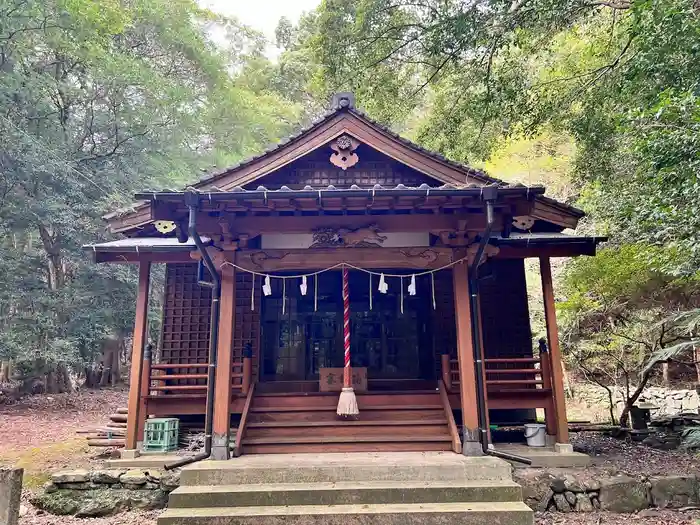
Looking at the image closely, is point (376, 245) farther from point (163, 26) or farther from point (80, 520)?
point (163, 26)

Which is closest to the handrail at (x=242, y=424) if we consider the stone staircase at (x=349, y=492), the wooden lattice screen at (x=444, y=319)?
the stone staircase at (x=349, y=492)

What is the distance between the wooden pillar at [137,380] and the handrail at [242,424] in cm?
168

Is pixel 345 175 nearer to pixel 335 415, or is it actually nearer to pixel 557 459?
pixel 335 415

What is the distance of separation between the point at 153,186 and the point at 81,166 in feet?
7.77

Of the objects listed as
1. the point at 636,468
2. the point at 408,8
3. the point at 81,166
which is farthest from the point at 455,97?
the point at 81,166

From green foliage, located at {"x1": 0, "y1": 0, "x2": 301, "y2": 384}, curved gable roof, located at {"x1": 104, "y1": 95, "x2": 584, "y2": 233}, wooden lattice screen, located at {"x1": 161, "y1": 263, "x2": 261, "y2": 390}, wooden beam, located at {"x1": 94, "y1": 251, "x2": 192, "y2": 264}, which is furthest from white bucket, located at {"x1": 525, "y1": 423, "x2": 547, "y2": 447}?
green foliage, located at {"x1": 0, "y1": 0, "x2": 301, "y2": 384}

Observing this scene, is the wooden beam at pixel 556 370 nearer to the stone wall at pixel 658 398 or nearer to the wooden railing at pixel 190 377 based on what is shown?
the wooden railing at pixel 190 377

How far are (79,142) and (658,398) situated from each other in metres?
21.4

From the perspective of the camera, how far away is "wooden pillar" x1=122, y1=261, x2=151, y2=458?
7133 mm

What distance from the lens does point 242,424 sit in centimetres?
674

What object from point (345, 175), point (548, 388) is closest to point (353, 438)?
point (548, 388)

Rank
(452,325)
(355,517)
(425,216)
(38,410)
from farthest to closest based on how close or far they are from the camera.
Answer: (38,410)
(452,325)
(425,216)
(355,517)

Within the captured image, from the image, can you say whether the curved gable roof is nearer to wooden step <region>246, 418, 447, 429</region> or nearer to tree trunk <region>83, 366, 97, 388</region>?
wooden step <region>246, 418, 447, 429</region>

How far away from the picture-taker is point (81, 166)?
15.8 meters
